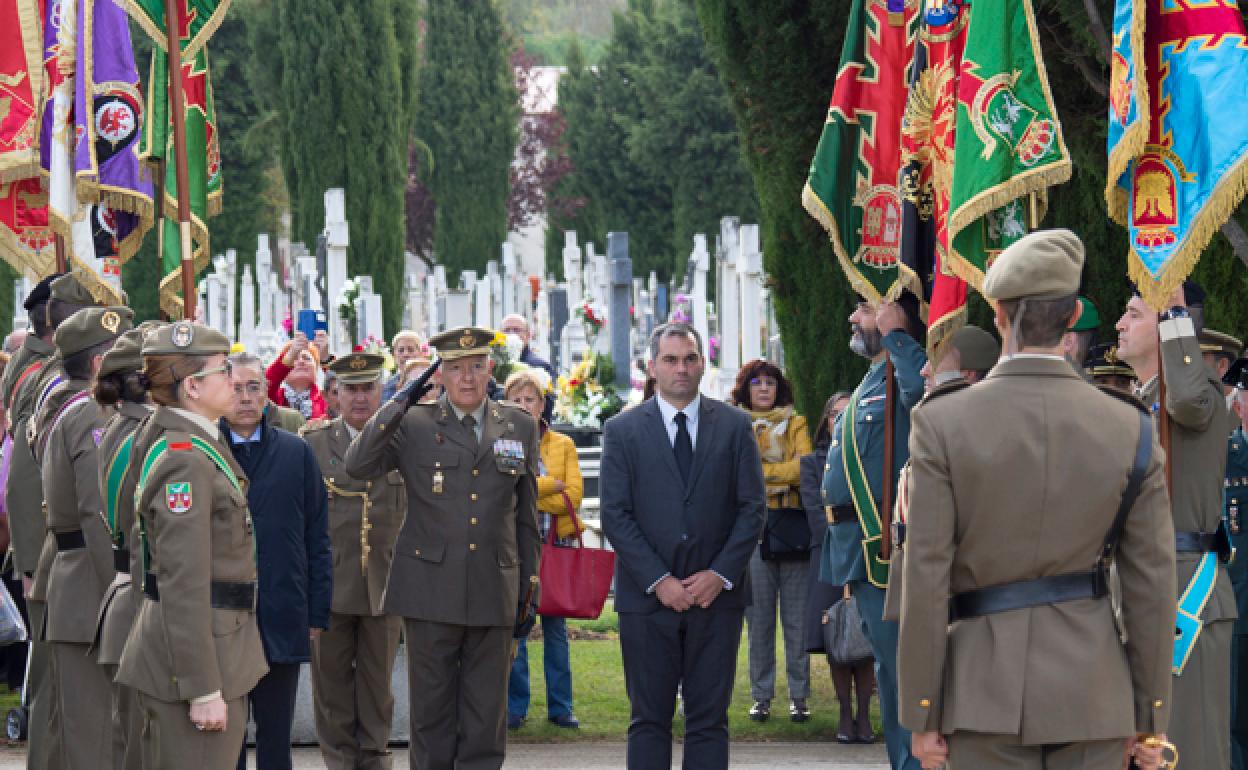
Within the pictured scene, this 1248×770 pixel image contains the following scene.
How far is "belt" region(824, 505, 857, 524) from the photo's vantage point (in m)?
7.70

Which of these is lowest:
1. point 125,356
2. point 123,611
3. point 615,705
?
point 615,705

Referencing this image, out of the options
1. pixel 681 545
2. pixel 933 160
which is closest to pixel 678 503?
pixel 681 545

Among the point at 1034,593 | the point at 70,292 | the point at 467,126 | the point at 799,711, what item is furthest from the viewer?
the point at 467,126

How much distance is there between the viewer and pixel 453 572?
25.4ft

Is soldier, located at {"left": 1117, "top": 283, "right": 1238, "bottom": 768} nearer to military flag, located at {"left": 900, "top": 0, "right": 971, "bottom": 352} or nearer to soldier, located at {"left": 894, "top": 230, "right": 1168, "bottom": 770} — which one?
military flag, located at {"left": 900, "top": 0, "right": 971, "bottom": 352}

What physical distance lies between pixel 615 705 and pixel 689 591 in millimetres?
3056

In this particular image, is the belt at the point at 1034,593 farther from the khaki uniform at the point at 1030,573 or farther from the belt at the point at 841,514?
the belt at the point at 841,514

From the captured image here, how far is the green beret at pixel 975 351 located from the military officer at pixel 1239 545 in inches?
39.8

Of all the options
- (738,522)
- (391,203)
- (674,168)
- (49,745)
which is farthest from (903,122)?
(674,168)

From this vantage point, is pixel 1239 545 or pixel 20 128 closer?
pixel 1239 545

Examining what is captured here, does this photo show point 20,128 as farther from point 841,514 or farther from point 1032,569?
point 1032,569

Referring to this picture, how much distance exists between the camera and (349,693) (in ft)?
28.2

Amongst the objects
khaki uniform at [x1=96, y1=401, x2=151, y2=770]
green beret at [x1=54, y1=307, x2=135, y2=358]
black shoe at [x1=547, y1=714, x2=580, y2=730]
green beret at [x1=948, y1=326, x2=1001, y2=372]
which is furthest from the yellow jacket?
khaki uniform at [x1=96, y1=401, x2=151, y2=770]

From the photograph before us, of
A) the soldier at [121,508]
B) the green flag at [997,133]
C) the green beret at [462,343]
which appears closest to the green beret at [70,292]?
the green beret at [462,343]
